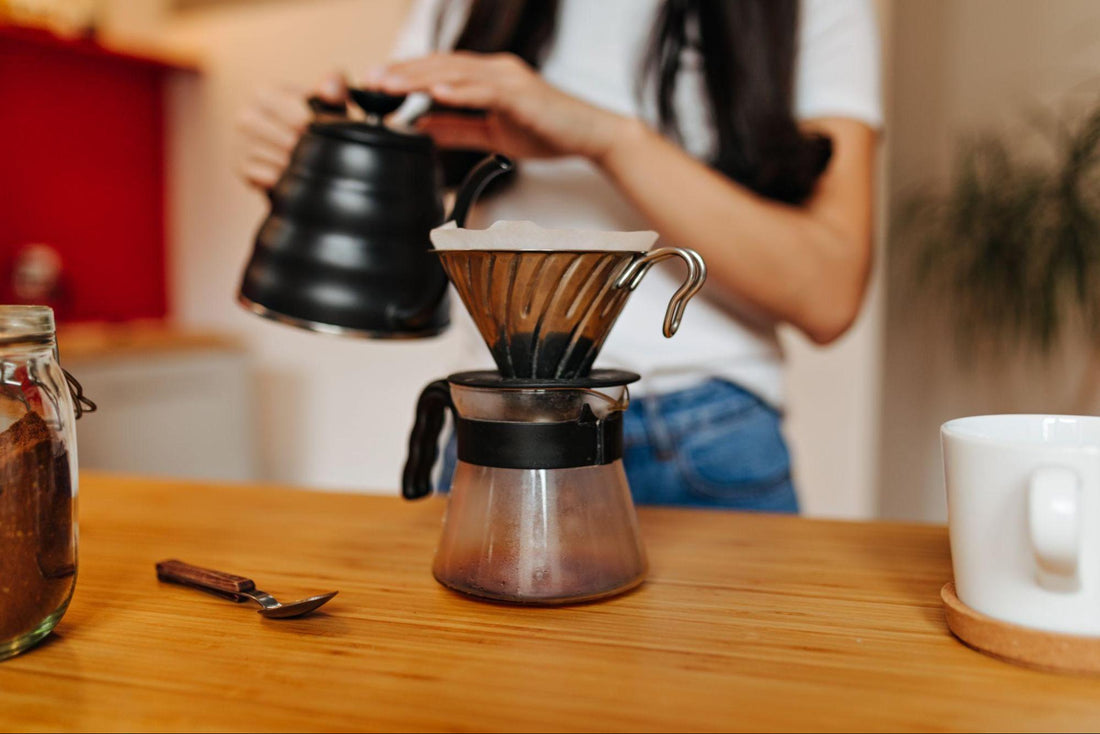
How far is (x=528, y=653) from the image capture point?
0.49m

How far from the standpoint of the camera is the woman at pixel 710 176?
0.91m

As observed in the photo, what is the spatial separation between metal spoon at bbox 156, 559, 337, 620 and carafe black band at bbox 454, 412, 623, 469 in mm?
123

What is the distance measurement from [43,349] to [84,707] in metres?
0.18

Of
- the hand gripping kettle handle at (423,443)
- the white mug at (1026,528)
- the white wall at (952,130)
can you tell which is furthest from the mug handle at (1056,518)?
the white wall at (952,130)

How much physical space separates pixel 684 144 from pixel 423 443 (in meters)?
0.57

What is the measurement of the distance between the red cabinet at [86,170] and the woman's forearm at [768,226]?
88.4 inches

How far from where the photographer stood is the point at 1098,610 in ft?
1.49

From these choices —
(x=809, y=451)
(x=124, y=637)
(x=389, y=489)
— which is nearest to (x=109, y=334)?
(x=389, y=489)

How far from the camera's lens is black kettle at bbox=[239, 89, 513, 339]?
69 centimetres

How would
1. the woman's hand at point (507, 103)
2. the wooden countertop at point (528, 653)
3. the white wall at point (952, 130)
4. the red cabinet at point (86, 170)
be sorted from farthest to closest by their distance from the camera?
1. the red cabinet at point (86, 170)
2. the white wall at point (952, 130)
3. the woman's hand at point (507, 103)
4. the wooden countertop at point (528, 653)

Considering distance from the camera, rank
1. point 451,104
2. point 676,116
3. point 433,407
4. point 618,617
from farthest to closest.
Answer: point 676,116 → point 451,104 → point 433,407 → point 618,617

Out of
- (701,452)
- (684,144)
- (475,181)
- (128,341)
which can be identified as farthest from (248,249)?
(475,181)

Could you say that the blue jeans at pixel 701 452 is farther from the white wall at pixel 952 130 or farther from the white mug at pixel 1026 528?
the white wall at pixel 952 130

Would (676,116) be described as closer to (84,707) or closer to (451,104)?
(451,104)
